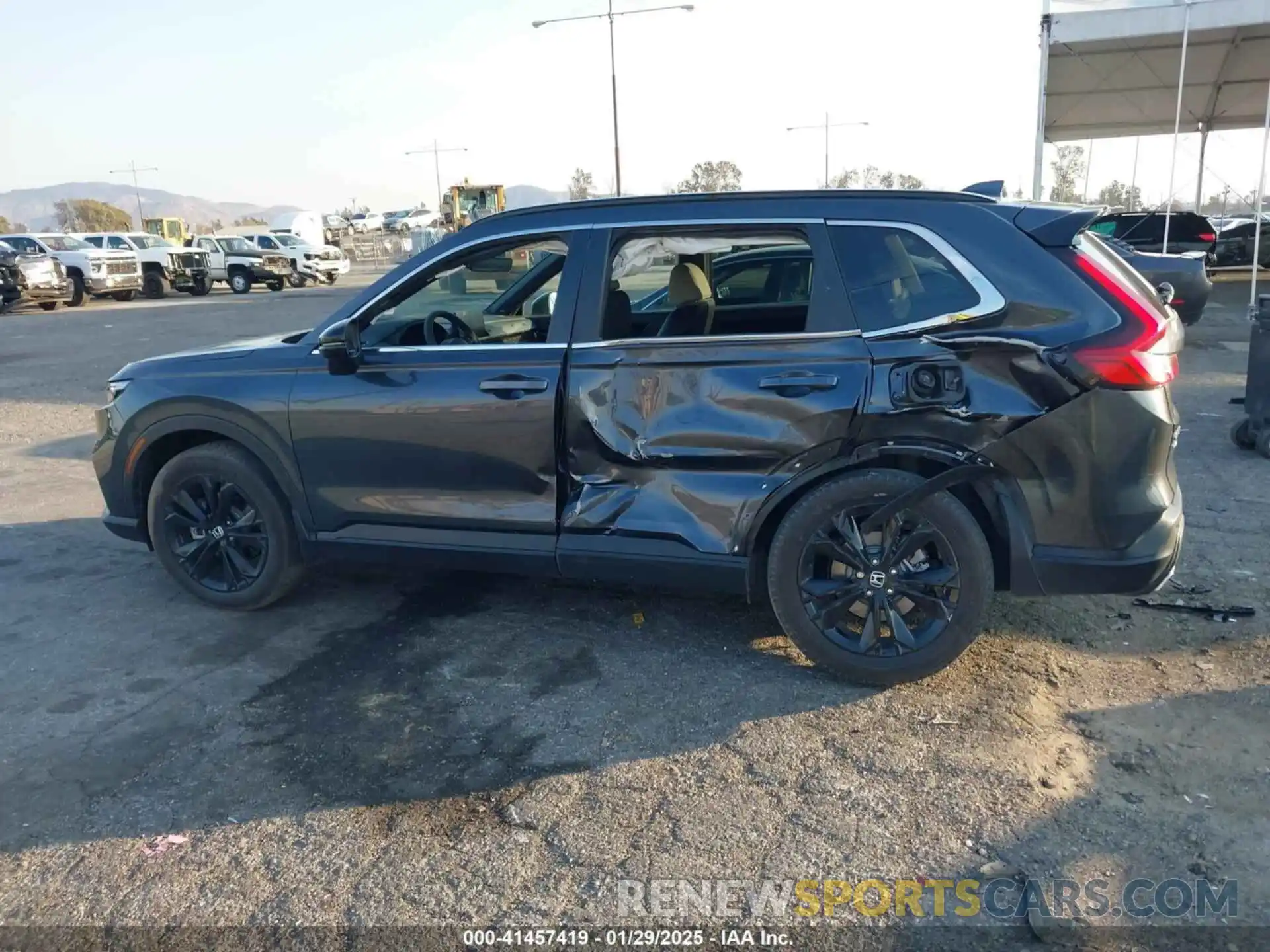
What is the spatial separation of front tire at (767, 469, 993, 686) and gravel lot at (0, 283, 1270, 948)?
0.57 ft

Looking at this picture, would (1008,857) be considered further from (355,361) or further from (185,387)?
(185,387)

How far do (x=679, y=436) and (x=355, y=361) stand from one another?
4.97 ft

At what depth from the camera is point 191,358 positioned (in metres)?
4.73

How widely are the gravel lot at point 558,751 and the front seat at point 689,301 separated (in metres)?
1.33

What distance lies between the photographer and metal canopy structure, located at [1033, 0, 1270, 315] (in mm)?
15602

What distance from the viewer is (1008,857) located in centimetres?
284

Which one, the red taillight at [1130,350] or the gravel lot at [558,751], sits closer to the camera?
the gravel lot at [558,751]

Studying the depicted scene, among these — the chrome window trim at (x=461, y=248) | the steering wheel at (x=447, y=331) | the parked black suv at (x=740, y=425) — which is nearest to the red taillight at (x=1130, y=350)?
the parked black suv at (x=740, y=425)

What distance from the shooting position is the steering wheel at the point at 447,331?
4594 millimetres

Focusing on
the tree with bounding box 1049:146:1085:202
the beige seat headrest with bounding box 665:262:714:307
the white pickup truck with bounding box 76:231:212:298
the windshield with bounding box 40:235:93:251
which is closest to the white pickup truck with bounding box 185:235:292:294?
the white pickup truck with bounding box 76:231:212:298

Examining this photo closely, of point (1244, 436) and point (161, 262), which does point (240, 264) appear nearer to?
point (161, 262)

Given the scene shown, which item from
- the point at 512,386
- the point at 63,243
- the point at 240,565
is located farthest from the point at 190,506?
the point at 63,243

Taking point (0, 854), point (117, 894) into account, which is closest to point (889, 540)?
point (117, 894)

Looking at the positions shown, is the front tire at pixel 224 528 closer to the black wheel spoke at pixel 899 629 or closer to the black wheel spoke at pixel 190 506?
the black wheel spoke at pixel 190 506
